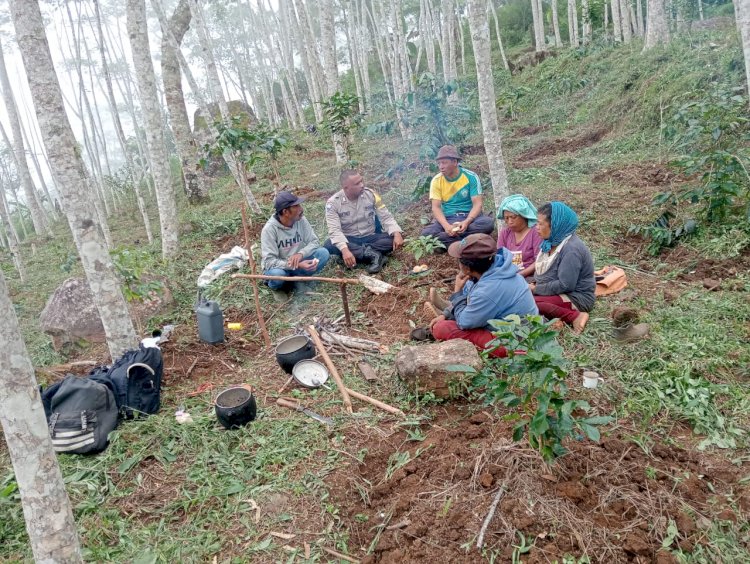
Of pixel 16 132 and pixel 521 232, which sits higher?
pixel 16 132

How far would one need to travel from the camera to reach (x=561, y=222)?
3742 millimetres

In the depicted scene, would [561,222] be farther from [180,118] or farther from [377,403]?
[180,118]

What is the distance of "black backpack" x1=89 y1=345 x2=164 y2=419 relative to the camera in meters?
3.34

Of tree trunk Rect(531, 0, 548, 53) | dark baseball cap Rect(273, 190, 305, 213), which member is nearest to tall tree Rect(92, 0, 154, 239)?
dark baseball cap Rect(273, 190, 305, 213)

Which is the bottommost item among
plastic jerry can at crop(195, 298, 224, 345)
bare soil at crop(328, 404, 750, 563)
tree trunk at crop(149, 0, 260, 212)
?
bare soil at crop(328, 404, 750, 563)

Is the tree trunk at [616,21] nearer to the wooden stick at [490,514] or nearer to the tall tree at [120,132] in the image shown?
the tall tree at [120,132]

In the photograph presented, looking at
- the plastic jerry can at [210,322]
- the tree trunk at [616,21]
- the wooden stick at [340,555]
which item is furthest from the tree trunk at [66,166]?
the tree trunk at [616,21]

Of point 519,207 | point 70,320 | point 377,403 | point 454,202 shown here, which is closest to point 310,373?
point 377,403

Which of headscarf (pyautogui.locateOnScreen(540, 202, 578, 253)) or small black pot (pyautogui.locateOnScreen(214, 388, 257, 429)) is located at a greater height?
headscarf (pyautogui.locateOnScreen(540, 202, 578, 253))

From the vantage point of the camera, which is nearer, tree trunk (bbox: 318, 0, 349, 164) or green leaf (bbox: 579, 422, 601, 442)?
green leaf (bbox: 579, 422, 601, 442)

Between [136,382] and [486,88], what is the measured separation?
4192 mm

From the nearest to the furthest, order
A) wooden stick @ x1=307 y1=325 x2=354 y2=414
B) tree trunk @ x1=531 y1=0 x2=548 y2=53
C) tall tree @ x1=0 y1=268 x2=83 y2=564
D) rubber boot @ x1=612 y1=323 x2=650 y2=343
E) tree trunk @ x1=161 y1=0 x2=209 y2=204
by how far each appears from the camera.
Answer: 1. tall tree @ x1=0 y1=268 x2=83 y2=564
2. wooden stick @ x1=307 y1=325 x2=354 y2=414
3. rubber boot @ x1=612 y1=323 x2=650 y2=343
4. tree trunk @ x1=161 y1=0 x2=209 y2=204
5. tree trunk @ x1=531 y1=0 x2=548 y2=53

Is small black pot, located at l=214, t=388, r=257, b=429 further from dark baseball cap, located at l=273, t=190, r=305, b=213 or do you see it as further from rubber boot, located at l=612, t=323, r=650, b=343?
rubber boot, located at l=612, t=323, r=650, b=343

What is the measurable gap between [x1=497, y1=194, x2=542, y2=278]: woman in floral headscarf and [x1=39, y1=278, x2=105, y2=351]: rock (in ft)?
13.8
